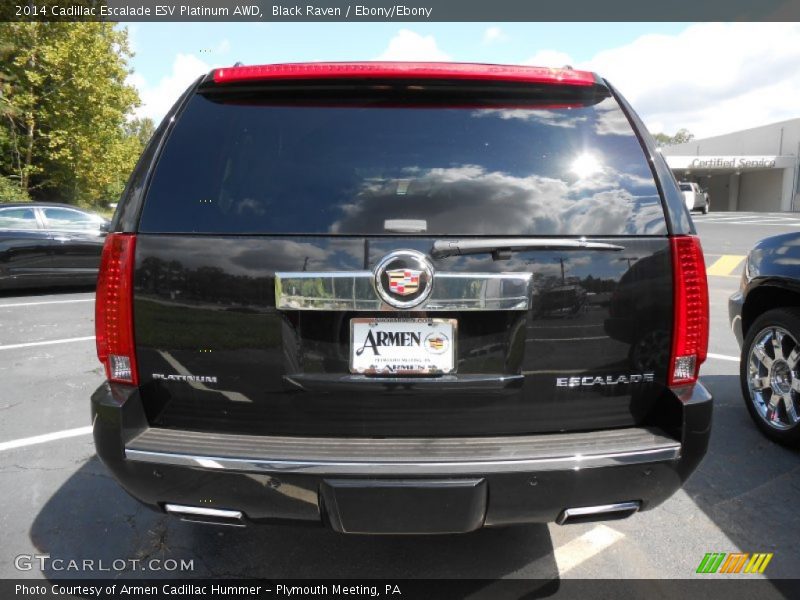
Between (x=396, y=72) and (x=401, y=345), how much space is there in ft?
3.25

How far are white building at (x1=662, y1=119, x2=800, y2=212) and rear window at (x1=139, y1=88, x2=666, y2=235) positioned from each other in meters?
49.0

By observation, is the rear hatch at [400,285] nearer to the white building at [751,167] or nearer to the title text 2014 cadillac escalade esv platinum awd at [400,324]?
the title text 2014 cadillac escalade esv platinum awd at [400,324]

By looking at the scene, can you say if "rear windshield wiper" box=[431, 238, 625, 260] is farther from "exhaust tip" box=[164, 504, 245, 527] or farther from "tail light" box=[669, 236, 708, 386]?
"exhaust tip" box=[164, 504, 245, 527]

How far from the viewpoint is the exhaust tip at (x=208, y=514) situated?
6.36 ft

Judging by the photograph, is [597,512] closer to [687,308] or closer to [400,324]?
[687,308]

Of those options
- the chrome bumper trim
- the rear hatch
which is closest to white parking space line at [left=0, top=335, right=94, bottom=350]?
the rear hatch

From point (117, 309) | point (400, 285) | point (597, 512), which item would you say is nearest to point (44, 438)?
point (117, 309)

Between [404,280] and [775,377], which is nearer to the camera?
[404,280]

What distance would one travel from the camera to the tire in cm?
355

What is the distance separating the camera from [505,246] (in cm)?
192

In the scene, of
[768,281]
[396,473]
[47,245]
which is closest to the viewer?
[396,473]

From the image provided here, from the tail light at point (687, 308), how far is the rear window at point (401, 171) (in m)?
0.12

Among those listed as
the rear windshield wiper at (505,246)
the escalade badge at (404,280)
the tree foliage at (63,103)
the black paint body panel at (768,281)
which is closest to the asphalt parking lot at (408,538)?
the black paint body panel at (768,281)

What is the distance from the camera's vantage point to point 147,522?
286 centimetres
